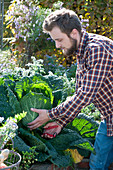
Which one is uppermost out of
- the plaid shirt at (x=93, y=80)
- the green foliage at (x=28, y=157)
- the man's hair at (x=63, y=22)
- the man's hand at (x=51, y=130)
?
the man's hair at (x=63, y=22)

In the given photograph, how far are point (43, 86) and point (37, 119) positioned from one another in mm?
523

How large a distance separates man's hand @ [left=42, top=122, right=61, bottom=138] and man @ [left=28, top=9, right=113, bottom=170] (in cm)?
2

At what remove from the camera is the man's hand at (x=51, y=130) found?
269 centimetres

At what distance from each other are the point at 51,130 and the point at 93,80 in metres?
0.81

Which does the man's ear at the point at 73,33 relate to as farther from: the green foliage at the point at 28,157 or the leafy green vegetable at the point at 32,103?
the green foliage at the point at 28,157

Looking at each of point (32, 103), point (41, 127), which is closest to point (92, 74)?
point (32, 103)

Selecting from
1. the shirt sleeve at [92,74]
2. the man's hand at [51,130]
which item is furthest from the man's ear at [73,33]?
the man's hand at [51,130]

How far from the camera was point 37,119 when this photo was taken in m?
2.53

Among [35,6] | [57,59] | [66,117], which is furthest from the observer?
[35,6]

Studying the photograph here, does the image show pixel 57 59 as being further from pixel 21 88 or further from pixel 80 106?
pixel 80 106

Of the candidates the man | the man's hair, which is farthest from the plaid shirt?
the man's hair

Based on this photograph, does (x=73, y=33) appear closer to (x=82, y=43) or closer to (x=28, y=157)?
(x=82, y=43)

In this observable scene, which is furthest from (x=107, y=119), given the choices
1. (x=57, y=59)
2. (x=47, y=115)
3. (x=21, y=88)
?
(x=57, y=59)

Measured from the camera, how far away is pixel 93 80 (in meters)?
2.20
